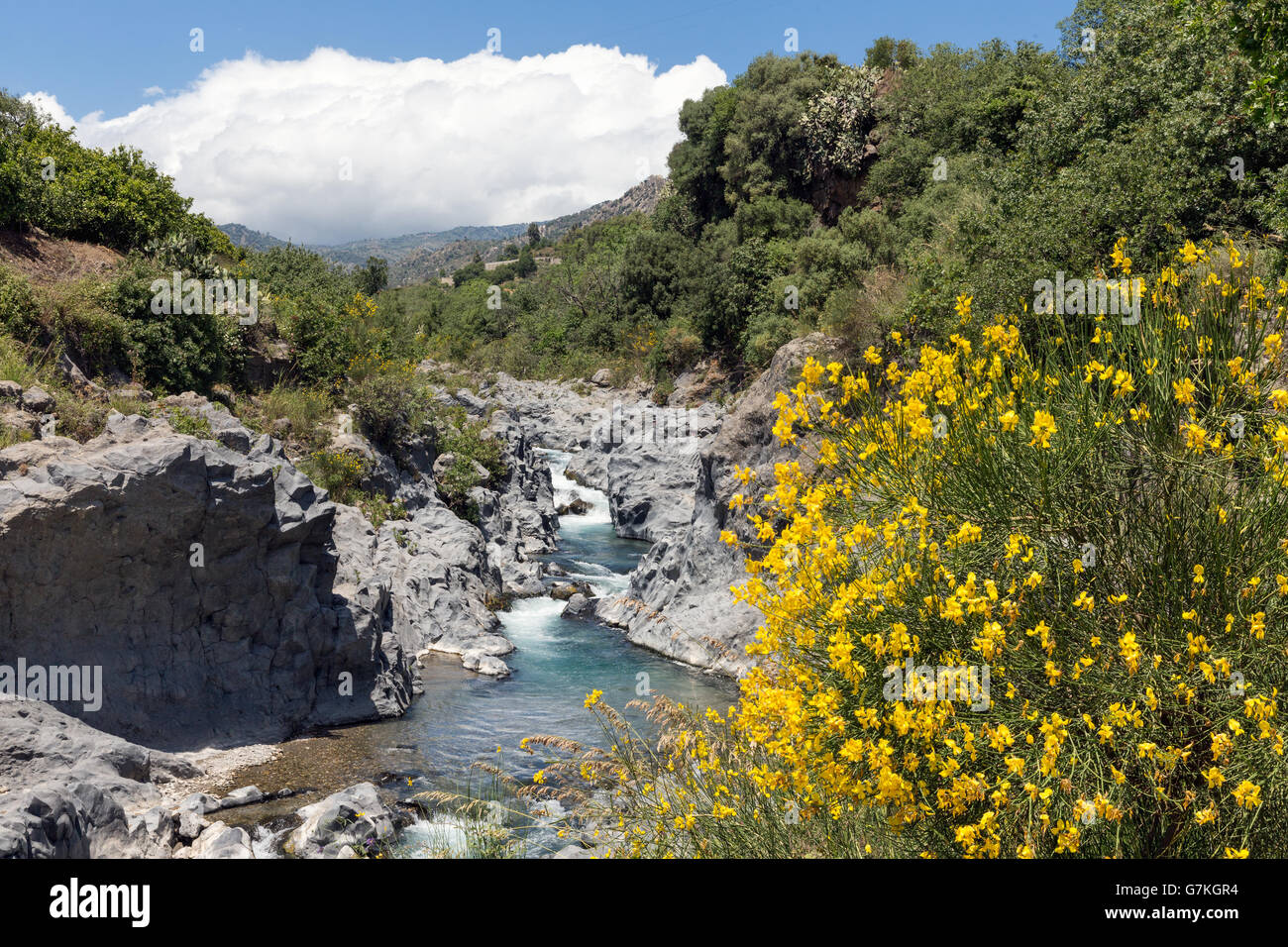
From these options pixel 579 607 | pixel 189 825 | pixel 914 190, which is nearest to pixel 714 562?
pixel 579 607

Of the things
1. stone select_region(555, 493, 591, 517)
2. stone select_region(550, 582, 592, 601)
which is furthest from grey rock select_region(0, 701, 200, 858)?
stone select_region(555, 493, 591, 517)

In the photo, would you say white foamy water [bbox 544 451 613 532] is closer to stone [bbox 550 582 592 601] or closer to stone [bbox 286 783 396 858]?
stone [bbox 550 582 592 601]

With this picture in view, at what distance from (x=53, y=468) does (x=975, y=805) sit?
1117 centimetres

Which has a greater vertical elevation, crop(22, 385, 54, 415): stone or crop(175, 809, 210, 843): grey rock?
crop(22, 385, 54, 415): stone

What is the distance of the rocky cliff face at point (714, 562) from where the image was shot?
55.5 feet

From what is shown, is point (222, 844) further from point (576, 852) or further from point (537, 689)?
point (537, 689)

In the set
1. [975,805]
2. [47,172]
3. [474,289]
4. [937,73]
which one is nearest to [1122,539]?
[975,805]

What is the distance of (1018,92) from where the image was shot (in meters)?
25.3

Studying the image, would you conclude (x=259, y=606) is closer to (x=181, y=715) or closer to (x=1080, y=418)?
(x=181, y=715)

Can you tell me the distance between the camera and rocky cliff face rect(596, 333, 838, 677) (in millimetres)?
16906

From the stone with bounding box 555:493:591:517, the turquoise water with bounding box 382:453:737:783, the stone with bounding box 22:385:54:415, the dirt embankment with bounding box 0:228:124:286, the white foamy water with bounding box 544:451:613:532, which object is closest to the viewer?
the stone with bounding box 22:385:54:415

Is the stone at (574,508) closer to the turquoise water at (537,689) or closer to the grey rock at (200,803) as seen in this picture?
the turquoise water at (537,689)

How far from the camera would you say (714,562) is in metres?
18.6

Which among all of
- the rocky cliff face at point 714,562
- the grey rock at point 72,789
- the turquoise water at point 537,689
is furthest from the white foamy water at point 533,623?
the grey rock at point 72,789
